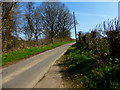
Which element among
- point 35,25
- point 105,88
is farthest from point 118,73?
point 35,25

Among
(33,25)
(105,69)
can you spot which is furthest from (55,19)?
(105,69)

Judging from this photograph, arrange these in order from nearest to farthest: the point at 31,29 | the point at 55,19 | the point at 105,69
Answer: the point at 105,69 < the point at 31,29 < the point at 55,19

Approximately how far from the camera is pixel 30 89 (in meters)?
6.80

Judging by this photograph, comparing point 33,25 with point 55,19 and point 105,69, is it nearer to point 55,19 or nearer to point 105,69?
point 55,19

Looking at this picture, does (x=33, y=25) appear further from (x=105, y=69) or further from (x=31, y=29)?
(x=105, y=69)

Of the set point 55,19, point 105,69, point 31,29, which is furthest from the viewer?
point 55,19

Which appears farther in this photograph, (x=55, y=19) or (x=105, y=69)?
(x=55, y=19)

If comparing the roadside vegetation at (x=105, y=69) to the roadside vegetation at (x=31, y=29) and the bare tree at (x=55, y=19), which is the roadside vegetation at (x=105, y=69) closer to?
the roadside vegetation at (x=31, y=29)

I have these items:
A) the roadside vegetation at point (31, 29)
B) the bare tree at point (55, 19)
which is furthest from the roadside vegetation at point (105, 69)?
the bare tree at point (55, 19)

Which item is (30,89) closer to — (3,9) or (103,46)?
(103,46)

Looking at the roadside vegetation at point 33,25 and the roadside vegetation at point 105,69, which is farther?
the roadside vegetation at point 33,25

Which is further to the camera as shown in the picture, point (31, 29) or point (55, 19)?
point (55, 19)

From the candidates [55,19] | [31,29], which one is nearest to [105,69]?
[31,29]

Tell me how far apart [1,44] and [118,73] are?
16.9 m
